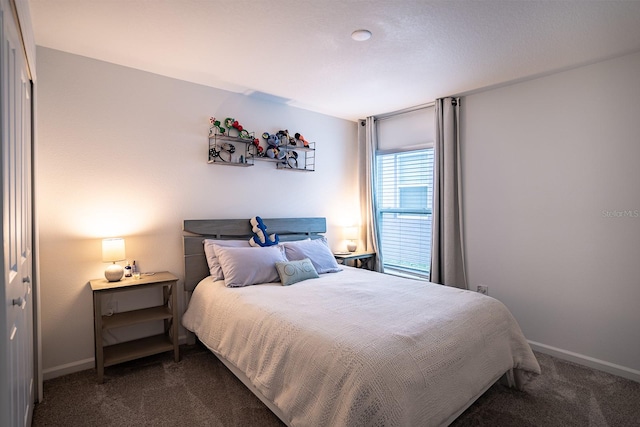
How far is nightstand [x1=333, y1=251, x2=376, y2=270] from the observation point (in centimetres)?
415

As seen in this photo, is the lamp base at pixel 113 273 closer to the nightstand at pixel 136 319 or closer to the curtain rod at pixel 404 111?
the nightstand at pixel 136 319

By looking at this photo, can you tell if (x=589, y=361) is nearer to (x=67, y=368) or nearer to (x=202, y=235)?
(x=202, y=235)

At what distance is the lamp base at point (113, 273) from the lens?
2656 millimetres

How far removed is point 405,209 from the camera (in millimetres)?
4281

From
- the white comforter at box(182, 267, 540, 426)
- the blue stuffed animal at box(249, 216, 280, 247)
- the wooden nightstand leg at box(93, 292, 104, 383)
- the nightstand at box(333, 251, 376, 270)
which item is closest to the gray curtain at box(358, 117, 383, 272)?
the nightstand at box(333, 251, 376, 270)

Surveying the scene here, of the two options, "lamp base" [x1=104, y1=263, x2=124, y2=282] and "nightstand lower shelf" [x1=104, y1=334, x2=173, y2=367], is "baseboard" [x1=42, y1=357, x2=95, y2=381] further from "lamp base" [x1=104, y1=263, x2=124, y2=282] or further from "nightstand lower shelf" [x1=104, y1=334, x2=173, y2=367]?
"lamp base" [x1=104, y1=263, x2=124, y2=282]

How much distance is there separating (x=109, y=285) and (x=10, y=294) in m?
1.36

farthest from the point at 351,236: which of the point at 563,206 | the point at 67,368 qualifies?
A: the point at 67,368

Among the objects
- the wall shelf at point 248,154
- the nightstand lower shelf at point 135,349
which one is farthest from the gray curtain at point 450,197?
the nightstand lower shelf at point 135,349

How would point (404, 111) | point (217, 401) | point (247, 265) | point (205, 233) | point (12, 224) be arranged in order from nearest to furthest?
point (12, 224) → point (217, 401) → point (247, 265) → point (205, 233) → point (404, 111)

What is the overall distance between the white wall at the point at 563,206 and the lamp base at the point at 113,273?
3.29 metres

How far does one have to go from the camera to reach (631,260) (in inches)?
104

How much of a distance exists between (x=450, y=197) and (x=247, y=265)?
222cm

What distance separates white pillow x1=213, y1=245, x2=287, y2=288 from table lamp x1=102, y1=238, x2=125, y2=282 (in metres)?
0.76
